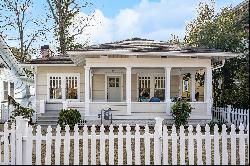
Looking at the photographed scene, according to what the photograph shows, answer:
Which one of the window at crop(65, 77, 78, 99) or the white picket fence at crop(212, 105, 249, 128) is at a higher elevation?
the window at crop(65, 77, 78, 99)

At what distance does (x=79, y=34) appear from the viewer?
39.9 m

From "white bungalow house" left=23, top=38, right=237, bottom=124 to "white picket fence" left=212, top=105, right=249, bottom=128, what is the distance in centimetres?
88

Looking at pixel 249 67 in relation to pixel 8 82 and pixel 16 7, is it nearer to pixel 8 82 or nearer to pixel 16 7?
pixel 8 82

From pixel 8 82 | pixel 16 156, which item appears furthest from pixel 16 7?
pixel 16 156

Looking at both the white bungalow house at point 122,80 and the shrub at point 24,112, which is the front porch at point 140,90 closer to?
the white bungalow house at point 122,80

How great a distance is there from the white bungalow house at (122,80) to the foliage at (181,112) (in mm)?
664

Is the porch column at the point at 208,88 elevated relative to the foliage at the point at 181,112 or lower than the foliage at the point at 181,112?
elevated

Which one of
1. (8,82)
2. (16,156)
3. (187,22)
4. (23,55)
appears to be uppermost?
(187,22)

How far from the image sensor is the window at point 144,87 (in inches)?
955

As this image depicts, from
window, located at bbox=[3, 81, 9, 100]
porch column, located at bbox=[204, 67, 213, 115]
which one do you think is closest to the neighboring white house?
window, located at bbox=[3, 81, 9, 100]

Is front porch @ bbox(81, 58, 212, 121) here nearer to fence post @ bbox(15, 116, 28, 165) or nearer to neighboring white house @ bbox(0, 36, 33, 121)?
neighboring white house @ bbox(0, 36, 33, 121)

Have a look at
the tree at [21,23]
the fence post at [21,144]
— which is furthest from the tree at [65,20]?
the fence post at [21,144]

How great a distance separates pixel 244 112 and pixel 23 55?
31.1 meters

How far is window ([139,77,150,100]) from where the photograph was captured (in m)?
24.2
